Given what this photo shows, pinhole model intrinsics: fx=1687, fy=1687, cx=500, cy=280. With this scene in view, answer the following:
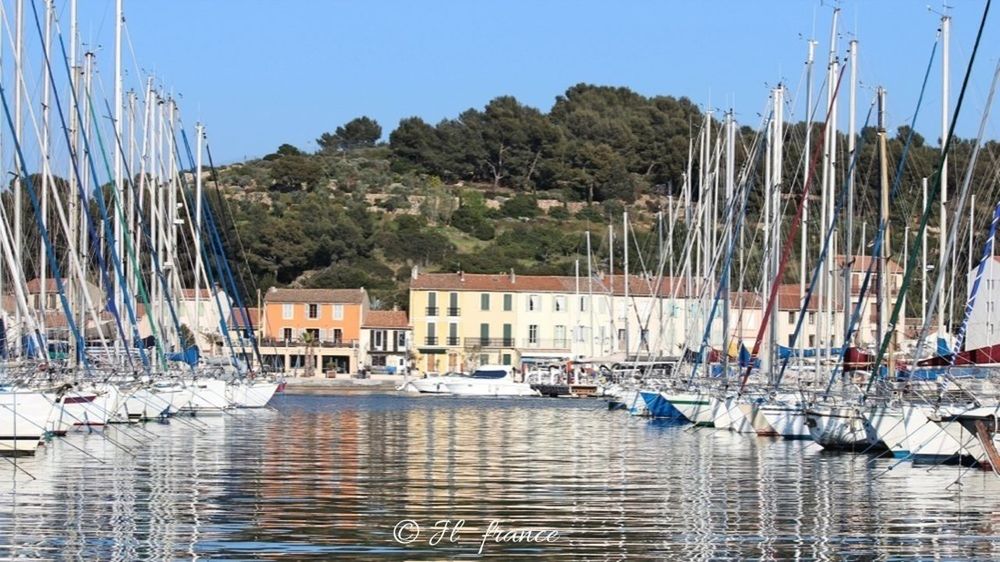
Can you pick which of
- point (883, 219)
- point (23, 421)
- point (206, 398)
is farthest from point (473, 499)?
point (206, 398)

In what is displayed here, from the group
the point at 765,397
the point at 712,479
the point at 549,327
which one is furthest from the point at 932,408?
Result: the point at 549,327

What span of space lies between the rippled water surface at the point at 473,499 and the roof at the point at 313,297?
72286mm

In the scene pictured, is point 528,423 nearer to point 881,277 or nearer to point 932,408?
point 881,277

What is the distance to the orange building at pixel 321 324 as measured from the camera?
381ft

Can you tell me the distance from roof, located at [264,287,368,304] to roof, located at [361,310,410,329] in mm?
1525

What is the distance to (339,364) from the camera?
386 feet

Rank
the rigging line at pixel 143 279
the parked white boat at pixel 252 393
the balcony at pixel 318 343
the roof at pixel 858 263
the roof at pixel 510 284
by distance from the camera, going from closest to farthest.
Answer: the roof at pixel 858 263
the rigging line at pixel 143 279
the parked white boat at pixel 252 393
the balcony at pixel 318 343
the roof at pixel 510 284

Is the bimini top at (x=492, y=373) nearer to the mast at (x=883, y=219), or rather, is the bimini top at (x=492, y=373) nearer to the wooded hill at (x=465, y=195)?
the wooded hill at (x=465, y=195)

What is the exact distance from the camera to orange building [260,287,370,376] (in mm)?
116250

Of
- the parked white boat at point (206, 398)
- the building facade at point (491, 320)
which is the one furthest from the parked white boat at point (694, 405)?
the building facade at point (491, 320)

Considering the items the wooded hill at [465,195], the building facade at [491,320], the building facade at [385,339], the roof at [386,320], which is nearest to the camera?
the building facade at [491,320]

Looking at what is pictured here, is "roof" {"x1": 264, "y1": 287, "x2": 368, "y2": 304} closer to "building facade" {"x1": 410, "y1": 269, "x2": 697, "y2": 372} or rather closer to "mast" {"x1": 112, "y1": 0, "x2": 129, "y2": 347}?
"building facade" {"x1": 410, "y1": 269, "x2": 697, "y2": 372}

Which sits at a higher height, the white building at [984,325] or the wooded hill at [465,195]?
the wooded hill at [465,195]

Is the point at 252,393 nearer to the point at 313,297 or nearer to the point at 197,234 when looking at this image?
the point at 197,234
